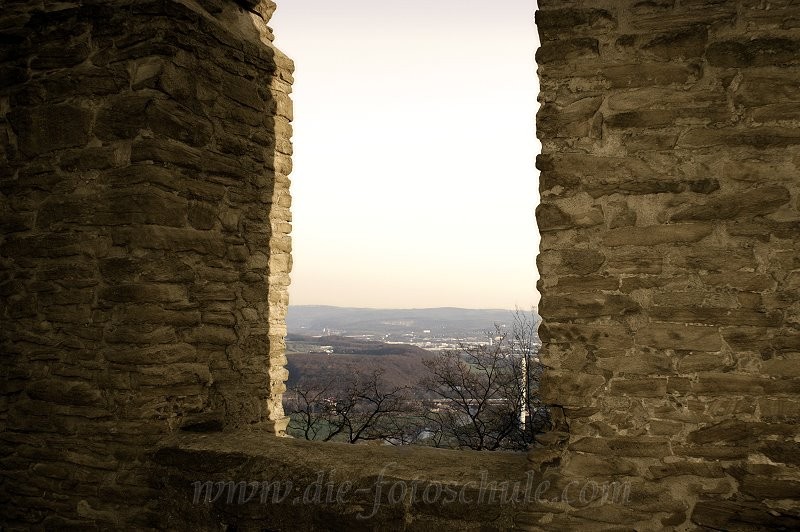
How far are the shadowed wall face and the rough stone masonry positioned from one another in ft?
0.05

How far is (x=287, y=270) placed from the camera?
4402 mm

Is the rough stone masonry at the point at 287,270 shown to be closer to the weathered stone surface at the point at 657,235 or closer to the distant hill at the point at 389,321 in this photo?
the weathered stone surface at the point at 657,235

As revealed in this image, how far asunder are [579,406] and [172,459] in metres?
2.09

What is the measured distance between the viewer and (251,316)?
399cm

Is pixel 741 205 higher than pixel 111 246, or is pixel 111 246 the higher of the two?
pixel 741 205

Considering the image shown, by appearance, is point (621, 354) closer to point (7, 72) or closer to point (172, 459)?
point (172, 459)

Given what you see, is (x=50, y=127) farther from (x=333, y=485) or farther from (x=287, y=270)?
(x=333, y=485)

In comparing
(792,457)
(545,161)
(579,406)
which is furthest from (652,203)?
(792,457)

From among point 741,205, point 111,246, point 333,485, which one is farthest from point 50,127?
point 741,205

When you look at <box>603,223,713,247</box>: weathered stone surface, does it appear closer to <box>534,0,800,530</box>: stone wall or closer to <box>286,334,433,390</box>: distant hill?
<box>534,0,800,530</box>: stone wall

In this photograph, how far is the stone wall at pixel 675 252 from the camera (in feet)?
8.18

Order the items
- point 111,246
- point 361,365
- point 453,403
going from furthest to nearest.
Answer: point 361,365 < point 453,403 < point 111,246

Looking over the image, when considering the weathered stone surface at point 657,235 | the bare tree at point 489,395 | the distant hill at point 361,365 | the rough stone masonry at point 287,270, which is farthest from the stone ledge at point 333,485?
the distant hill at point 361,365

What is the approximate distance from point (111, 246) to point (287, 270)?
129cm
